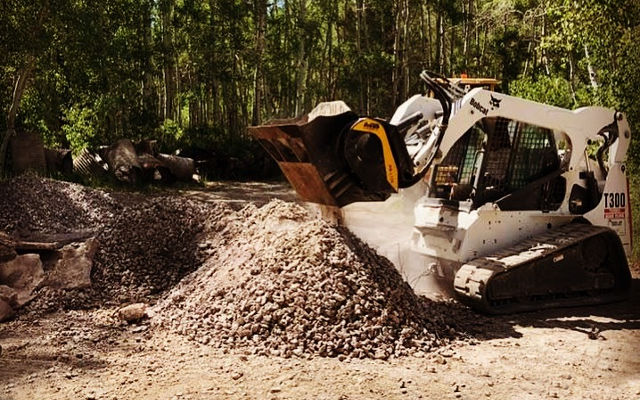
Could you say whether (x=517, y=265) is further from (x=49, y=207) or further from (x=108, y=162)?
(x=108, y=162)

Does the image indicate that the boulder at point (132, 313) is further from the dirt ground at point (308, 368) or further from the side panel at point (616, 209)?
the side panel at point (616, 209)

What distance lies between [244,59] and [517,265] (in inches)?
846

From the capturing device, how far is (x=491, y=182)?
26.0 feet

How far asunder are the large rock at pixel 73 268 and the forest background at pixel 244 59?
7.93 m

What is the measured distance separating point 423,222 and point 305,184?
1.67 meters

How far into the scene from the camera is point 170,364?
18.6 ft

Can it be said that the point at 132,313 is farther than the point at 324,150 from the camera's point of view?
Yes

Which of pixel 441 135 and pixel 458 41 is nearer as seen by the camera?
pixel 441 135

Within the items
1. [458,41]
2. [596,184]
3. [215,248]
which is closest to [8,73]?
[215,248]

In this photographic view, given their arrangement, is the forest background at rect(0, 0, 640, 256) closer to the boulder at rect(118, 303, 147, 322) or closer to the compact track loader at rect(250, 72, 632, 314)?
the compact track loader at rect(250, 72, 632, 314)

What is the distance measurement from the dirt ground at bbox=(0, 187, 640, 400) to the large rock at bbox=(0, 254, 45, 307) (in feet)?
2.40

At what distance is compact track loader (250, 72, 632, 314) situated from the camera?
685 centimetres

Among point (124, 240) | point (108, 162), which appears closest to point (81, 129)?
point (108, 162)

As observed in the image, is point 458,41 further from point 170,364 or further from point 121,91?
point 170,364
